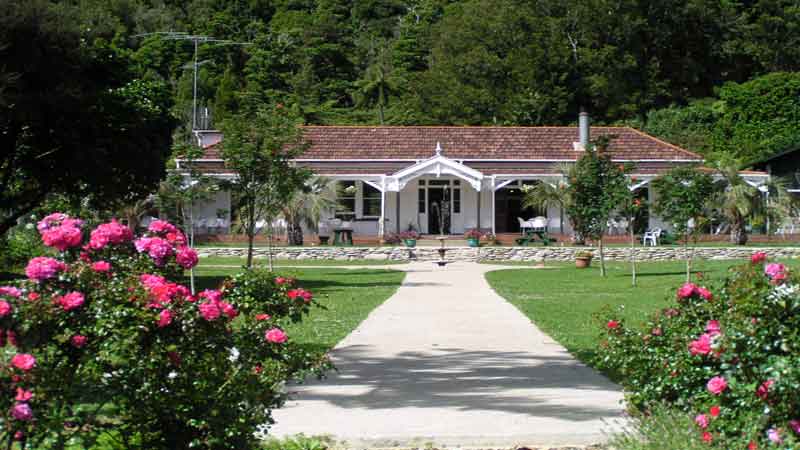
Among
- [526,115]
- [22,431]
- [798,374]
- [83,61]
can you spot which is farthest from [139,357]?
[526,115]

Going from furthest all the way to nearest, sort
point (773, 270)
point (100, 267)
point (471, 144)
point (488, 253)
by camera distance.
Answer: point (471, 144)
point (488, 253)
point (773, 270)
point (100, 267)

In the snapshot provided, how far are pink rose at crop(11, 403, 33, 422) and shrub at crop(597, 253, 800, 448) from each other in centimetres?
361

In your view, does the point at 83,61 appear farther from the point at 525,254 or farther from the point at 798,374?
the point at 525,254

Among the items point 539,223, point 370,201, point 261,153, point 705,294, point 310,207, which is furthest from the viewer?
point 370,201

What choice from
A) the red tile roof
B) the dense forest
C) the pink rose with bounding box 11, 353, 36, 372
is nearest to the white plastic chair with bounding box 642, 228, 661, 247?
the red tile roof

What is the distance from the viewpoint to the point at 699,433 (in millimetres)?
5789

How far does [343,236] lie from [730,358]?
3344 cm

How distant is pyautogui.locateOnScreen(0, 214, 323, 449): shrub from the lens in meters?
5.20

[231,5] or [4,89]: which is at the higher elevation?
[231,5]

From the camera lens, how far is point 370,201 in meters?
42.5

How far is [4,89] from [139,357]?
11.0m

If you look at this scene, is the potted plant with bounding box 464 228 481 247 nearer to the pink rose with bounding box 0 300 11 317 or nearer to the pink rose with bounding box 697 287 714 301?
the pink rose with bounding box 697 287 714 301

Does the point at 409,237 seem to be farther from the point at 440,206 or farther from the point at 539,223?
the point at 539,223

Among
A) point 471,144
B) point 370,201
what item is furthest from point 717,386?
point 471,144
